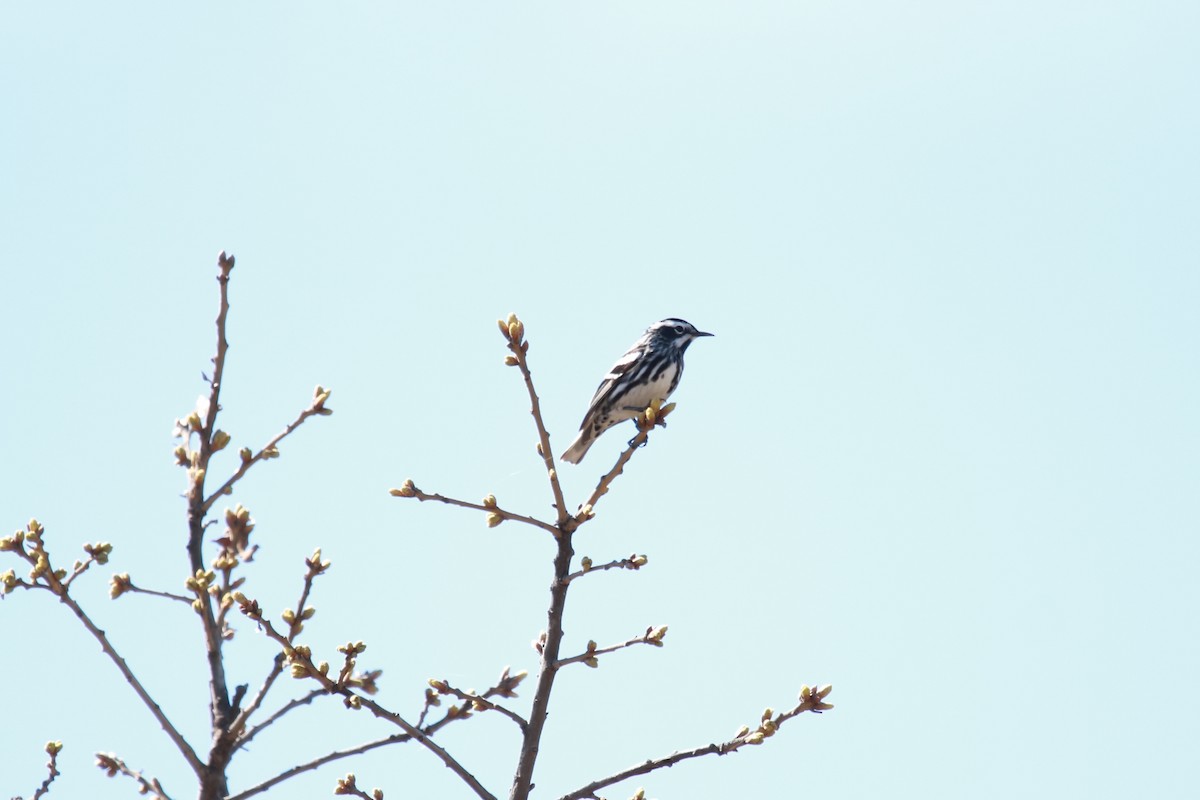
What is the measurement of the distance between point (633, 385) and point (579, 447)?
965mm

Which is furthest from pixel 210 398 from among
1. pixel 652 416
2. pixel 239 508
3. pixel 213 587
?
pixel 652 416

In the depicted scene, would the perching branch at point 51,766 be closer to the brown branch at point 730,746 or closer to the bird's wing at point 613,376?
the brown branch at point 730,746

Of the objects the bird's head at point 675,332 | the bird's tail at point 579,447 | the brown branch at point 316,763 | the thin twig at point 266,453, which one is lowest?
the brown branch at point 316,763

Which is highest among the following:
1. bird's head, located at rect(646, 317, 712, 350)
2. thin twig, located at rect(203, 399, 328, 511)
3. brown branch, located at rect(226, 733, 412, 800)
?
bird's head, located at rect(646, 317, 712, 350)

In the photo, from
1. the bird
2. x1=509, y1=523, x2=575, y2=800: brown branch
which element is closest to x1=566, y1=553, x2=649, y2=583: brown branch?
x1=509, y1=523, x2=575, y2=800: brown branch

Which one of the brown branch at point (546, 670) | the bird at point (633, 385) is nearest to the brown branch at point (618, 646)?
the brown branch at point (546, 670)

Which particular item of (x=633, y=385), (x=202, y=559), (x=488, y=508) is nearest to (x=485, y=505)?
(x=488, y=508)

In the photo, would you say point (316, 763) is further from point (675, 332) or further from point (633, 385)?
point (675, 332)

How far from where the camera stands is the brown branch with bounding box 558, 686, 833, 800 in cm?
491

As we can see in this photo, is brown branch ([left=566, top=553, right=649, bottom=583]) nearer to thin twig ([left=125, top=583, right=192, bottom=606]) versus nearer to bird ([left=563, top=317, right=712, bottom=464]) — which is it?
thin twig ([left=125, top=583, right=192, bottom=606])

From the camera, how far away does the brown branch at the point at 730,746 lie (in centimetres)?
491

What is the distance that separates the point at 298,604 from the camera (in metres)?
4.77

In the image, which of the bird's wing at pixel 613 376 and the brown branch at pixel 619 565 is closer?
the brown branch at pixel 619 565

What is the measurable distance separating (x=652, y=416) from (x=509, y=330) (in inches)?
Answer: 49.7
